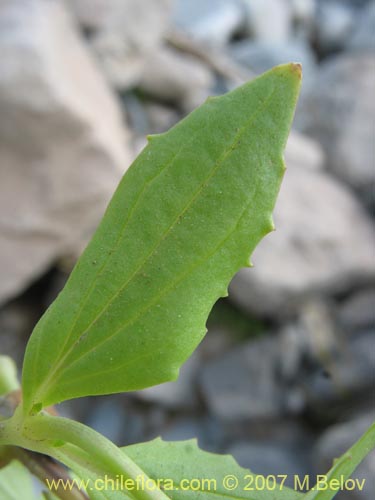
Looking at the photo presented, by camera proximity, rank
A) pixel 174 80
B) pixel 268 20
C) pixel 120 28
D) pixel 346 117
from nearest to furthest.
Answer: pixel 120 28
pixel 346 117
pixel 174 80
pixel 268 20

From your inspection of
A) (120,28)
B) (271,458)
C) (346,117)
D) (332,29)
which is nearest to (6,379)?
(271,458)

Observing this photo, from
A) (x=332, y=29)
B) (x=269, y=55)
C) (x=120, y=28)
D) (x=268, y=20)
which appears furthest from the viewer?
(x=332, y=29)

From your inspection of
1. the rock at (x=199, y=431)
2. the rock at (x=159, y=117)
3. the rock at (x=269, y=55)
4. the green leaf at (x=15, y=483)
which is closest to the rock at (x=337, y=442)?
the rock at (x=199, y=431)

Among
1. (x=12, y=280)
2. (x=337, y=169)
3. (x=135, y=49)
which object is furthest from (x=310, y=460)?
(x=135, y=49)

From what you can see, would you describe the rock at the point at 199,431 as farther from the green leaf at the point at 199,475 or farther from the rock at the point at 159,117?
the green leaf at the point at 199,475

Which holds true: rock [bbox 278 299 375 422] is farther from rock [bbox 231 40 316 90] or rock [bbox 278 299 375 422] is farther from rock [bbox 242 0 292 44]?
rock [bbox 242 0 292 44]

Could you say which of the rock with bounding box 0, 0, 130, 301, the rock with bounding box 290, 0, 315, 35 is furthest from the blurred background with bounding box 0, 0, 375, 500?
the rock with bounding box 290, 0, 315, 35

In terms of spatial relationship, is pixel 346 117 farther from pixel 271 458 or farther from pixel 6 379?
pixel 6 379
